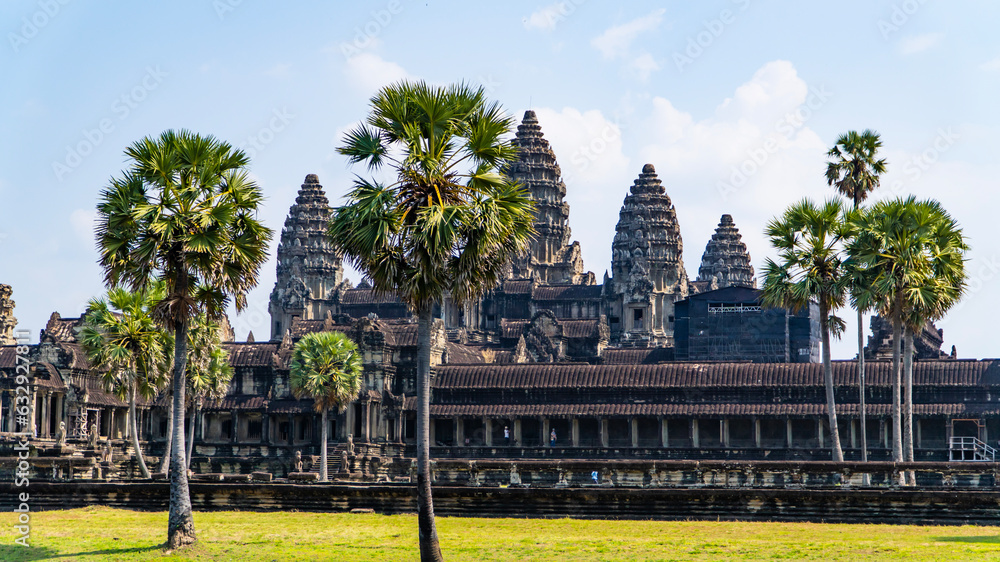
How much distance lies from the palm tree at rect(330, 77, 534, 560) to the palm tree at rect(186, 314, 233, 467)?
2853 centimetres

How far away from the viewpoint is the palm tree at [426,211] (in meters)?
23.2

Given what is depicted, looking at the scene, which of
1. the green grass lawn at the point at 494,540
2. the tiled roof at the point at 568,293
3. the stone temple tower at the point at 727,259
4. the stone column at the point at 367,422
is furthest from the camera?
the stone temple tower at the point at 727,259

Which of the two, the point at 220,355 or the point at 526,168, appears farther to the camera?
the point at 526,168

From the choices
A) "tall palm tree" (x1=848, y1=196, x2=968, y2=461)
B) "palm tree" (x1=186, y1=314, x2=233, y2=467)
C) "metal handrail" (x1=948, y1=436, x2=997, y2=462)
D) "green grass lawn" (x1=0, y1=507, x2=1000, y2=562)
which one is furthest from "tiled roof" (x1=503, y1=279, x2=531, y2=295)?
"green grass lawn" (x1=0, y1=507, x2=1000, y2=562)

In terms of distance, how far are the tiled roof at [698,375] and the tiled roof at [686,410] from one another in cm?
Result: 117

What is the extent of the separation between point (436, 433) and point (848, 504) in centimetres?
4628

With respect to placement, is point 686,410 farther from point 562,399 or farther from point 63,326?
point 63,326

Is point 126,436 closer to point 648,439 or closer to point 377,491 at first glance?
point 648,439

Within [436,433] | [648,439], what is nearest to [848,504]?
[648,439]

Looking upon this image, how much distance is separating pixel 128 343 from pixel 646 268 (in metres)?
75.7

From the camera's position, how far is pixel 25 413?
59.0 m

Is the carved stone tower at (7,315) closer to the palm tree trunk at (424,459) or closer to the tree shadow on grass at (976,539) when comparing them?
the palm tree trunk at (424,459)

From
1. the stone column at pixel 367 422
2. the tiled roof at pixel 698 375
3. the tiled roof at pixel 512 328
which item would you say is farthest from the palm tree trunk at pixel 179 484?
the tiled roof at pixel 512 328

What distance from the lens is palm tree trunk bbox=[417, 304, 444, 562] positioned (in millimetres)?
22859
